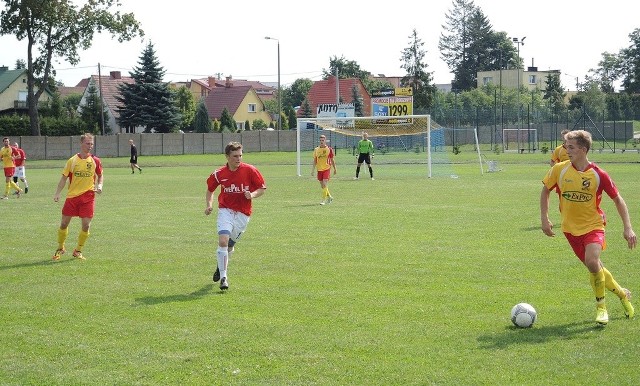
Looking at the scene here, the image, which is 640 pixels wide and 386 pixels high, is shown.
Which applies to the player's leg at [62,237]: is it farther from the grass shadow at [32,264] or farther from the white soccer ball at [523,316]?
the white soccer ball at [523,316]

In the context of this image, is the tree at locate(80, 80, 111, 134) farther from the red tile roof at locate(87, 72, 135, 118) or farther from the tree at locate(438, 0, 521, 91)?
the tree at locate(438, 0, 521, 91)

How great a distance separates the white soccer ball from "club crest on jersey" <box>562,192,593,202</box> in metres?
1.20

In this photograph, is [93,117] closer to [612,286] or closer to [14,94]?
[14,94]

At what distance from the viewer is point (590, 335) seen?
7.91 meters

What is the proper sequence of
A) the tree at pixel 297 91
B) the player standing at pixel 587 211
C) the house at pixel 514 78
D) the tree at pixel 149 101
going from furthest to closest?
1. the tree at pixel 297 91
2. the house at pixel 514 78
3. the tree at pixel 149 101
4. the player standing at pixel 587 211

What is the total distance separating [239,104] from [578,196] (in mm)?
103620

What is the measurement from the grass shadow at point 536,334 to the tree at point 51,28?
218ft

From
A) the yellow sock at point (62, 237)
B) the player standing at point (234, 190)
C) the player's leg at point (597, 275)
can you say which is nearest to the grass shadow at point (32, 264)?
the yellow sock at point (62, 237)

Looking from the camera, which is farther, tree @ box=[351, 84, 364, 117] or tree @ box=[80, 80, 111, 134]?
tree @ box=[351, 84, 364, 117]

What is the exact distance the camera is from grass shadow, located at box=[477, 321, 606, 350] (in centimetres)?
771

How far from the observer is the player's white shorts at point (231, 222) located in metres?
10.8

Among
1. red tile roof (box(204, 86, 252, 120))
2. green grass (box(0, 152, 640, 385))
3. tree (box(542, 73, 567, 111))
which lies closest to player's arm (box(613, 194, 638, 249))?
green grass (box(0, 152, 640, 385))

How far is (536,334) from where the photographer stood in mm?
8000

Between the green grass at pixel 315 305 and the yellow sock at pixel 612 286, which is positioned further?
the yellow sock at pixel 612 286
